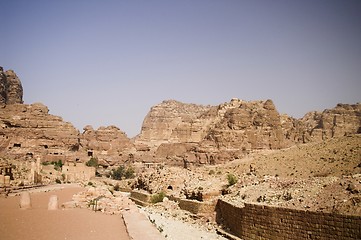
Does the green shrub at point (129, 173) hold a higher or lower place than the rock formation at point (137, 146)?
lower

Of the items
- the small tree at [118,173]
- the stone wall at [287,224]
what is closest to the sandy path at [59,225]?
the stone wall at [287,224]

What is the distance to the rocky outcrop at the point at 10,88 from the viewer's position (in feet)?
219

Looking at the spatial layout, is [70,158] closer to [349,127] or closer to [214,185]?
[214,185]

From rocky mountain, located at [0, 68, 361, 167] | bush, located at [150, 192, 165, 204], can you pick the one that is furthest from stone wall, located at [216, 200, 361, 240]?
rocky mountain, located at [0, 68, 361, 167]

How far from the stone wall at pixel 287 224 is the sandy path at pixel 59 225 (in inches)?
149

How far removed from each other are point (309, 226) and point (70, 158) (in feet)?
161

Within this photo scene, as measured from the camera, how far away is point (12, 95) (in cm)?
6881

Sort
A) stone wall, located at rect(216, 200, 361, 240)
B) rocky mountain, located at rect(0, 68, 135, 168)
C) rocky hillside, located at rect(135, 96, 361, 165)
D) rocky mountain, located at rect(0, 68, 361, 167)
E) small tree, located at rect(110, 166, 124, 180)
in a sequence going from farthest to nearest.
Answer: small tree, located at rect(110, 166, 124, 180) < rocky mountain, located at rect(0, 68, 135, 168) < rocky mountain, located at rect(0, 68, 361, 167) < rocky hillside, located at rect(135, 96, 361, 165) < stone wall, located at rect(216, 200, 361, 240)

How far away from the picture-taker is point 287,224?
10.4 m

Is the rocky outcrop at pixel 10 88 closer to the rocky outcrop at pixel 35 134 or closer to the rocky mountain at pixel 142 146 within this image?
the rocky mountain at pixel 142 146

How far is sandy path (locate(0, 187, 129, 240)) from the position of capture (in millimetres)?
10602

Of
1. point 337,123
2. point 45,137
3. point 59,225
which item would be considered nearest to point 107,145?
point 45,137

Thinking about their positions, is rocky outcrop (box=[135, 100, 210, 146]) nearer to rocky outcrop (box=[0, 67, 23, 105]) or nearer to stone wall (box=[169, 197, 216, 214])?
rocky outcrop (box=[0, 67, 23, 105])

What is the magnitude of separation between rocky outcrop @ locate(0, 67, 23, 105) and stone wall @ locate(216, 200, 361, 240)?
61.9 metres
